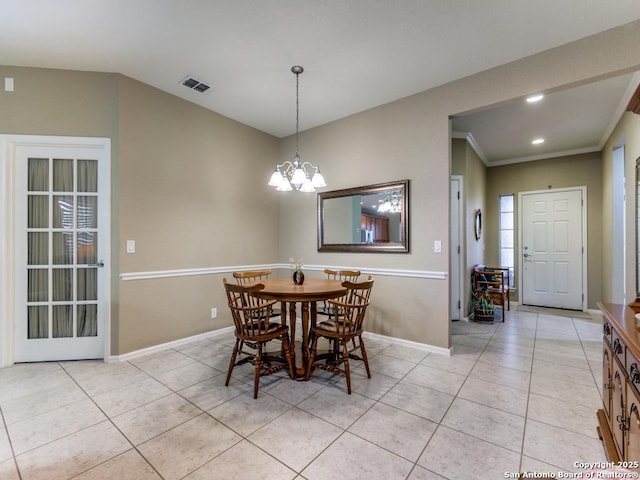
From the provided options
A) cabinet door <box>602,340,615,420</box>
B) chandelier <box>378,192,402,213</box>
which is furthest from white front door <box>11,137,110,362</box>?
cabinet door <box>602,340,615,420</box>

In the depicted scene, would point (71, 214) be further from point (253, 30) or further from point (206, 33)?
point (253, 30)

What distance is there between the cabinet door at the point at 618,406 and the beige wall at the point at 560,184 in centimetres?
455

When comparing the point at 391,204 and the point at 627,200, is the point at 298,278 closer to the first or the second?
the point at 391,204

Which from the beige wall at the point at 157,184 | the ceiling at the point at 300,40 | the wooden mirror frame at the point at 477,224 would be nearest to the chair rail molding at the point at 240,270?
the beige wall at the point at 157,184

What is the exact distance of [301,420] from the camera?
196 cm

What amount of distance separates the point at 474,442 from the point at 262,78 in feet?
11.5

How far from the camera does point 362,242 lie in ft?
12.4

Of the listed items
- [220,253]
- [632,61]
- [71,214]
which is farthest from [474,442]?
[71,214]

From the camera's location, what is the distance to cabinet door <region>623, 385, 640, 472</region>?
3.75 feet

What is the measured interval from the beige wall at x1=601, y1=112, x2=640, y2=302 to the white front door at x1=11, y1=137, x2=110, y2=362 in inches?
195

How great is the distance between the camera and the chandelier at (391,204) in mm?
3445

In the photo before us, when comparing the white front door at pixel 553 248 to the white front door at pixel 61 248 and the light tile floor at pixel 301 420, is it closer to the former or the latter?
the light tile floor at pixel 301 420

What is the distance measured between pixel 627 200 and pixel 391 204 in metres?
2.71

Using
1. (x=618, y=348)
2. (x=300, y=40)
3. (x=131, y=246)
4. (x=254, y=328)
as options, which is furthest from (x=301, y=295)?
(x=300, y=40)
